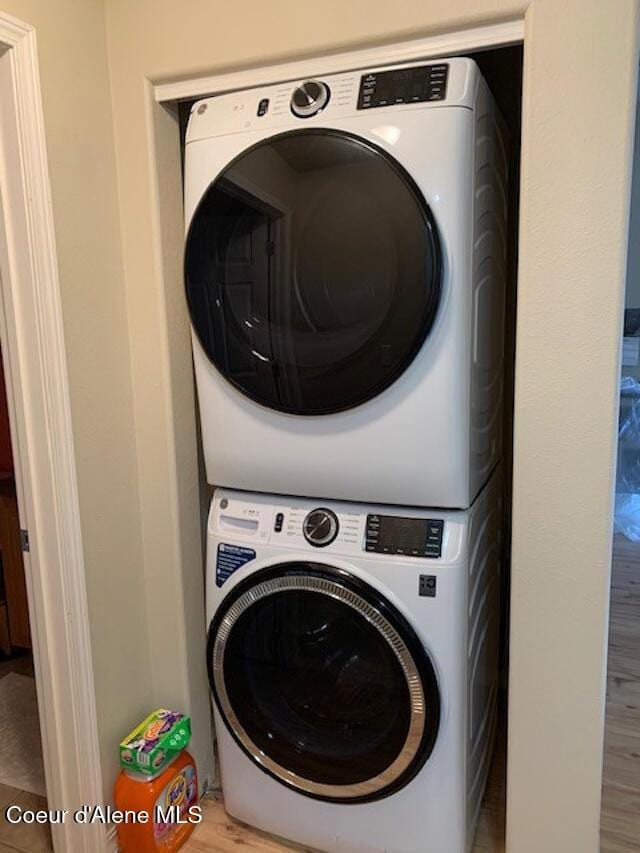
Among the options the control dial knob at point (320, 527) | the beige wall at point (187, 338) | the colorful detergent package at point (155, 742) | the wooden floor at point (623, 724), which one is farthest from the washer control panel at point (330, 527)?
the wooden floor at point (623, 724)

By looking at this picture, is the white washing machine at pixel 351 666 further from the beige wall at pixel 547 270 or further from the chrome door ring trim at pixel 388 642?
the beige wall at pixel 547 270

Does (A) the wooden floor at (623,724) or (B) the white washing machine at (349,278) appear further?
(A) the wooden floor at (623,724)

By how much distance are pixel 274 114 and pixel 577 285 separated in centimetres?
72

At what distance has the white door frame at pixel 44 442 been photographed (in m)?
1.32

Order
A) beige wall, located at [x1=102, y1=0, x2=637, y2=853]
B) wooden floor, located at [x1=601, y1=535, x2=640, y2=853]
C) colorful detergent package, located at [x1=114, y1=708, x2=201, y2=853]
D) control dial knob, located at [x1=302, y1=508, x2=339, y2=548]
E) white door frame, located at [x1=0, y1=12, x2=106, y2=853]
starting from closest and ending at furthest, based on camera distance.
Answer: beige wall, located at [x1=102, y1=0, x2=637, y2=853]
white door frame, located at [x1=0, y1=12, x2=106, y2=853]
control dial knob, located at [x1=302, y1=508, x2=339, y2=548]
colorful detergent package, located at [x1=114, y1=708, x2=201, y2=853]
wooden floor, located at [x1=601, y1=535, x2=640, y2=853]

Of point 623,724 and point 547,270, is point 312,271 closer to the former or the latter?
point 547,270

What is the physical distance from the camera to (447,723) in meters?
1.43

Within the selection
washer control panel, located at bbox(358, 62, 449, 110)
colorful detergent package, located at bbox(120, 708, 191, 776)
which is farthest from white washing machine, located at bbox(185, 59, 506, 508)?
colorful detergent package, located at bbox(120, 708, 191, 776)

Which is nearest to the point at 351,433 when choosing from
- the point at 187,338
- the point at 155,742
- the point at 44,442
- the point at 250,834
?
the point at 187,338

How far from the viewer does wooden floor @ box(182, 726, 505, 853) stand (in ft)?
5.49

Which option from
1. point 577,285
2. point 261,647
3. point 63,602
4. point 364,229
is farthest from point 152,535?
point 577,285

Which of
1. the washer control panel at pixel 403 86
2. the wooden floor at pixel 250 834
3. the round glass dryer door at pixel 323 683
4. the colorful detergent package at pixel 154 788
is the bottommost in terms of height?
the wooden floor at pixel 250 834

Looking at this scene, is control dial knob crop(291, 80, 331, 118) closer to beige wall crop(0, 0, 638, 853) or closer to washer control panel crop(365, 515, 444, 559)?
beige wall crop(0, 0, 638, 853)

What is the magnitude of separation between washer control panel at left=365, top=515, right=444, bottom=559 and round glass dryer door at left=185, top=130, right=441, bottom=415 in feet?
0.90
